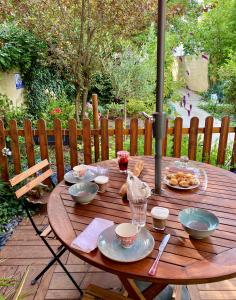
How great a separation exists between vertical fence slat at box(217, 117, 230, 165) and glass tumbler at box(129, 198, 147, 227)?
225 cm

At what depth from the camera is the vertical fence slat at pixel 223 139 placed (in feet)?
10.6

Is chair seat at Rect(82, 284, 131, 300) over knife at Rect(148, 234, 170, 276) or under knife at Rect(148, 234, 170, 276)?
under

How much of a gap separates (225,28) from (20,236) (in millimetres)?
8466

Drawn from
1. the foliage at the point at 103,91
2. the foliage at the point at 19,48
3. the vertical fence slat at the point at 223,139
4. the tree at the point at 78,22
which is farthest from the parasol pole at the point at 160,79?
the foliage at the point at 103,91

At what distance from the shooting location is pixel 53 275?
6.95 feet

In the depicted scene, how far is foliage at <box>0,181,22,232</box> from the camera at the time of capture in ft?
9.25

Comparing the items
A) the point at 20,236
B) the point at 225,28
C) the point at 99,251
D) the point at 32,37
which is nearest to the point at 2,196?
the point at 20,236

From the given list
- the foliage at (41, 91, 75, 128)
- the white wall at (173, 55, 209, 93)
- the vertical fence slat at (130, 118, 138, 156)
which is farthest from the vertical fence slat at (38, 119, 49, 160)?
the white wall at (173, 55, 209, 93)

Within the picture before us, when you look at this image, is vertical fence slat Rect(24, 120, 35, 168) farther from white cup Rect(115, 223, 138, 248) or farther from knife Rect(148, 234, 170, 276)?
knife Rect(148, 234, 170, 276)

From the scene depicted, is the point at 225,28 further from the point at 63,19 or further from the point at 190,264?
the point at 190,264

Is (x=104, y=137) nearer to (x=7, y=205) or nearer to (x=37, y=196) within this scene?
(x=37, y=196)

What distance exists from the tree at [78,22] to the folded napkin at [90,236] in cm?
386

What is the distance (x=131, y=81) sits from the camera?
5.88m

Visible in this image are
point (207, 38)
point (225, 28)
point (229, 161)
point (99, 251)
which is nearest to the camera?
point (99, 251)
